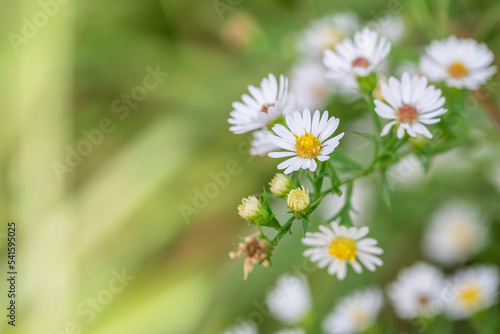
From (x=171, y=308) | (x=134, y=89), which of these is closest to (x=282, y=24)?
(x=134, y=89)

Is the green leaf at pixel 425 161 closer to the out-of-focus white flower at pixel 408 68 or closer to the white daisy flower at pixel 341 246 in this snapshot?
the white daisy flower at pixel 341 246

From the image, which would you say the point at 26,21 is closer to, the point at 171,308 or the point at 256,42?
the point at 256,42

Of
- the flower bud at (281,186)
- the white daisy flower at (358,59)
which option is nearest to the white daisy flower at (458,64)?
the white daisy flower at (358,59)

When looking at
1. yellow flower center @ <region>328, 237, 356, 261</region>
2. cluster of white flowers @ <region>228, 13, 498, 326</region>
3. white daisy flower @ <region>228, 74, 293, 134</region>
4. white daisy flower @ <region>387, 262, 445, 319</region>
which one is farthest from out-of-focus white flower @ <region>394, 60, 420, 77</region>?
yellow flower center @ <region>328, 237, 356, 261</region>

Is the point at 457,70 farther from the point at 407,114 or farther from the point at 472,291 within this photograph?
the point at 472,291

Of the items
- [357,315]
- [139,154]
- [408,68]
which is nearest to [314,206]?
[357,315]

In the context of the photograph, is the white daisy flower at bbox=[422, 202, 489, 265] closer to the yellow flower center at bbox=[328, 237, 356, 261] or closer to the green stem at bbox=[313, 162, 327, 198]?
the yellow flower center at bbox=[328, 237, 356, 261]

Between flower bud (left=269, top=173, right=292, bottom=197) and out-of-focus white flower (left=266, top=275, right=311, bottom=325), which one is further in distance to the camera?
out-of-focus white flower (left=266, top=275, right=311, bottom=325)
